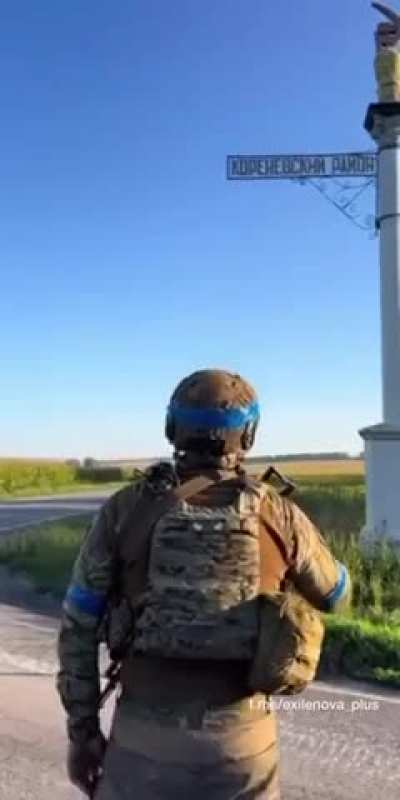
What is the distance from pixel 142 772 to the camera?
232 centimetres

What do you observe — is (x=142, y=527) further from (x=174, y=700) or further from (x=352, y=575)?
(x=352, y=575)

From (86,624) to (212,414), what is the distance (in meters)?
0.65

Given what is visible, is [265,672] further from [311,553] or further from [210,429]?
[210,429]

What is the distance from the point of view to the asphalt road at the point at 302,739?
14.4 ft

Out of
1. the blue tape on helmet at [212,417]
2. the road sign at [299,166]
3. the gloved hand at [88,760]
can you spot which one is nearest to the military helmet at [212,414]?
the blue tape on helmet at [212,417]

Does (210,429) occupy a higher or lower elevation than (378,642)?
higher

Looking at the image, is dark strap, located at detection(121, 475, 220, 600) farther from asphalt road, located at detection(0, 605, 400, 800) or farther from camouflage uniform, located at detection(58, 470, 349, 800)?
asphalt road, located at detection(0, 605, 400, 800)

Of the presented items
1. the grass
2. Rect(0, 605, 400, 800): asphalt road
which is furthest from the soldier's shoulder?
the grass

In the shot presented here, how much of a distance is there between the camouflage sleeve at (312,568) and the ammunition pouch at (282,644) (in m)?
0.13

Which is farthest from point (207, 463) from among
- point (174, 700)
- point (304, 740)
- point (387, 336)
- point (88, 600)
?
point (387, 336)

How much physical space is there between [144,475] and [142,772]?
756 mm

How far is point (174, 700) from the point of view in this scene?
7.51 feet

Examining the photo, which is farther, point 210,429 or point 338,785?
point 338,785

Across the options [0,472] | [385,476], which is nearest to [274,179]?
[385,476]
